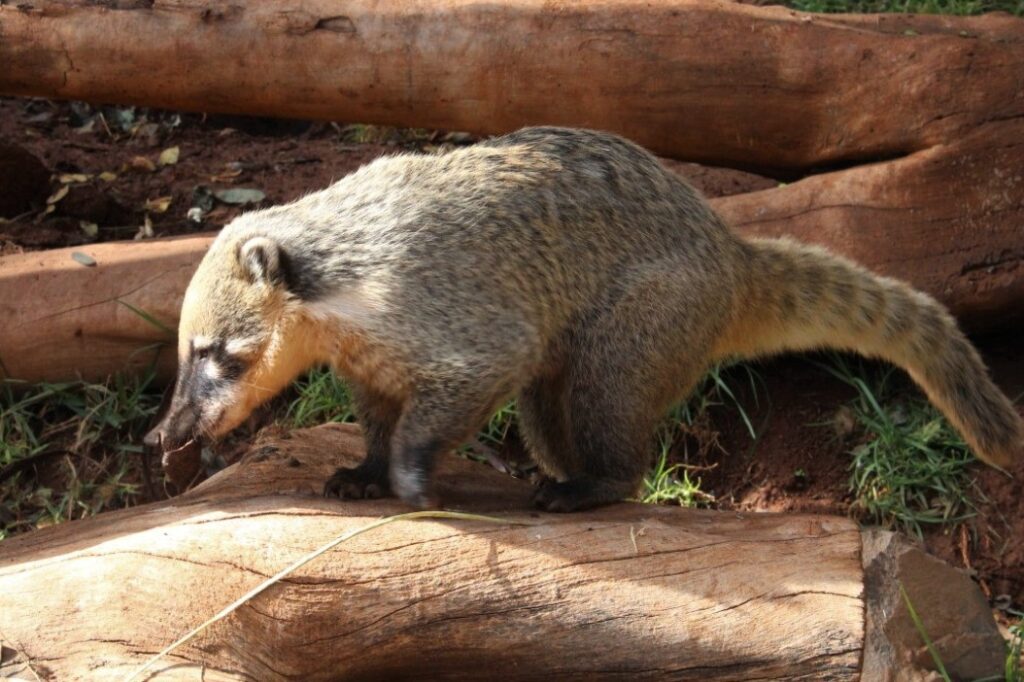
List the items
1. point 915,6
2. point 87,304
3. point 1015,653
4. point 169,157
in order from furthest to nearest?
point 169,157, point 915,6, point 87,304, point 1015,653

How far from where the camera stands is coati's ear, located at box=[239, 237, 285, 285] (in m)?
4.17

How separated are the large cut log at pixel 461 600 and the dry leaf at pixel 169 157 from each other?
4.08 m

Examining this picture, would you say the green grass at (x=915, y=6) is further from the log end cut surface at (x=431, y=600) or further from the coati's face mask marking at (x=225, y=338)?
the coati's face mask marking at (x=225, y=338)

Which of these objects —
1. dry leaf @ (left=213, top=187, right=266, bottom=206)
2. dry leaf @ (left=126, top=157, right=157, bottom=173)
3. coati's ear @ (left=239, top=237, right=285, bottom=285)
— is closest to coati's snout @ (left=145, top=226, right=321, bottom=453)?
coati's ear @ (left=239, top=237, right=285, bottom=285)

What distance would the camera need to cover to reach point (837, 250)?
19.1ft

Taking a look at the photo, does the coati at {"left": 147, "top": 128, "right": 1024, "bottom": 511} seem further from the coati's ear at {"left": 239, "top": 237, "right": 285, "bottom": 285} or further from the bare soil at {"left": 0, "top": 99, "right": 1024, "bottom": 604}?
the bare soil at {"left": 0, "top": 99, "right": 1024, "bottom": 604}

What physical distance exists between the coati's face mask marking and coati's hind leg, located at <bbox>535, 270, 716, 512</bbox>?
1235 mm

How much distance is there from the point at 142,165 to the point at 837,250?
460 centimetres

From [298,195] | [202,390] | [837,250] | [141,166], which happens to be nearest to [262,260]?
[202,390]

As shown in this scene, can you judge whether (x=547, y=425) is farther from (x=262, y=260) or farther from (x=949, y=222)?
(x=949, y=222)

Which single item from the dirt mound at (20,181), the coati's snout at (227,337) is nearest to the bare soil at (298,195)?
the dirt mound at (20,181)

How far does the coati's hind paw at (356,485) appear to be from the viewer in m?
4.39

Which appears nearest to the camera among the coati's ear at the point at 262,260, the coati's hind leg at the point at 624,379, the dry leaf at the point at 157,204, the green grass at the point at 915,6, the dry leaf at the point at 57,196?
the coati's ear at the point at 262,260

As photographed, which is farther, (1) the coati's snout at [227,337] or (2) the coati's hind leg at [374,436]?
(2) the coati's hind leg at [374,436]
